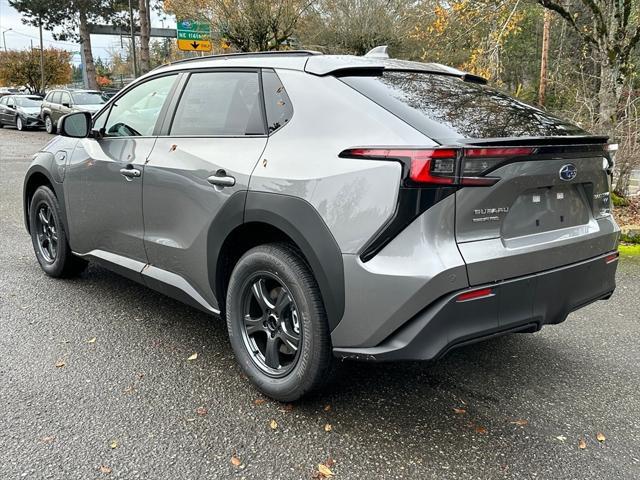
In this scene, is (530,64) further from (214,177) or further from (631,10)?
(214,177)

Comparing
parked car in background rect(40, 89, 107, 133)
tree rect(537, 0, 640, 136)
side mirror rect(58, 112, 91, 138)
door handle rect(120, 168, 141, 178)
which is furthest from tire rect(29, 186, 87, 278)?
parked car in background rect(40, 89, 107, 133)

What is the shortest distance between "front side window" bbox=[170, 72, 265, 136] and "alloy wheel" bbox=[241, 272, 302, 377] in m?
0.82

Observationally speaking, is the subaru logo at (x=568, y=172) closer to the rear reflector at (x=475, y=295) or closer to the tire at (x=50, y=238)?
→ the rear reflector at (x=475, y=295)

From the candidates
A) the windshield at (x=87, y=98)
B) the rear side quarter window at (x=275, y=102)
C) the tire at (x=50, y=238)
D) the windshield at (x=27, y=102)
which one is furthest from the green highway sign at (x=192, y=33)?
the rear side quarter window at (x=275, y=102)

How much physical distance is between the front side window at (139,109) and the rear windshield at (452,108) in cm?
153

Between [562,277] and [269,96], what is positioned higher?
[269,96]

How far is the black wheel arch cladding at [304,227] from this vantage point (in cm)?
252

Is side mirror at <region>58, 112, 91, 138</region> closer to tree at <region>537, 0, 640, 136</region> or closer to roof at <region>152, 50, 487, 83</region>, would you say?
roof at <region>152, 50, 487, 83</region>

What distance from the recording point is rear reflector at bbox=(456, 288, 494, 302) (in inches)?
93.0

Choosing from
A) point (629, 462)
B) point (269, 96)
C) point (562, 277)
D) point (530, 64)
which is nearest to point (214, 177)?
point (269, 96)

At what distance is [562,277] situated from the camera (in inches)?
106

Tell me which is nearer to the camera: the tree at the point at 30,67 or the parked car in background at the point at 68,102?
the parked car in background at the point at 68,102

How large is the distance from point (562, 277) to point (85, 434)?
2.37 m

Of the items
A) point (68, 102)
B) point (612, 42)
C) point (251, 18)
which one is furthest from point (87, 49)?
point (612, 42)
